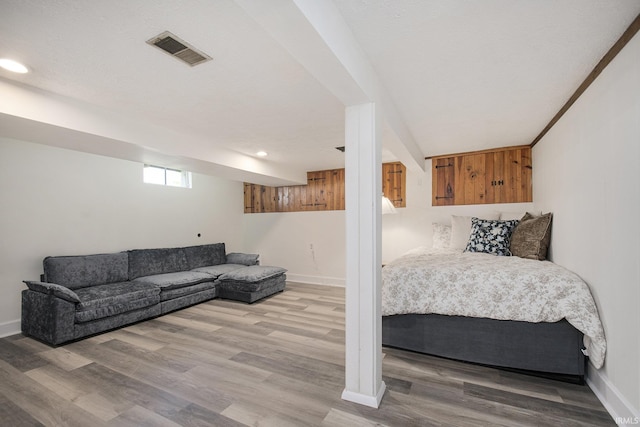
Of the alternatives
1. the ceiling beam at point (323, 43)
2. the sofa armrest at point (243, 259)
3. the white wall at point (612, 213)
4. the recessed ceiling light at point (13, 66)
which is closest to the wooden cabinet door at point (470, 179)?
the white wall at point (612, 213)

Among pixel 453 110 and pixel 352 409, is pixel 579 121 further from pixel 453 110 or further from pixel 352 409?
pixel 352 409

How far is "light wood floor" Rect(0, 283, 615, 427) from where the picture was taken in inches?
68.3

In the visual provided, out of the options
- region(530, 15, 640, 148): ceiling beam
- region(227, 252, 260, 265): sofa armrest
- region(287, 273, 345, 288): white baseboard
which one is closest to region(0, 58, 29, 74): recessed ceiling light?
region(530, 15, 640, 148): ceiling beam

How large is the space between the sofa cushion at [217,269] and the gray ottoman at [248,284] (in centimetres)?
12

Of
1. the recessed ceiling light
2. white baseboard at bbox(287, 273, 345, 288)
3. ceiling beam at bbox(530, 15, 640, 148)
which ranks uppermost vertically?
the recessed ceiling light

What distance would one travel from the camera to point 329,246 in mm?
5574

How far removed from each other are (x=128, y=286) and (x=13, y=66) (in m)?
2.61

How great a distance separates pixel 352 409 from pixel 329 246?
3821mm

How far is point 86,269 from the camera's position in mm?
3557

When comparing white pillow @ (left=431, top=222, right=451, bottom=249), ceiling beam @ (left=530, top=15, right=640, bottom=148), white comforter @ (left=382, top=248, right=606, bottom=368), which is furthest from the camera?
white pillow @ (left=431, top=222, right=451, bottom=249)

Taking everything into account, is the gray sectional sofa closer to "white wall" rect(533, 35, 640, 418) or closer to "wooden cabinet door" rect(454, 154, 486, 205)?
"wooden cabinet door" rect(454, 154, 486, 205)

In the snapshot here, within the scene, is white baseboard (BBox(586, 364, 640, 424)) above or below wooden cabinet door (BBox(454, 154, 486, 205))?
below

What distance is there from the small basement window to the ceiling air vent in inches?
137

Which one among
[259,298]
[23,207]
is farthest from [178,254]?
[23,207]
